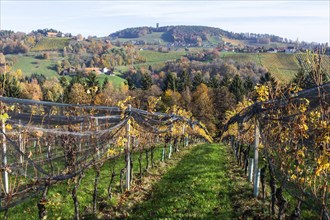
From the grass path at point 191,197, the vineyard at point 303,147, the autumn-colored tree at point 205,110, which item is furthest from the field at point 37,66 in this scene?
the vineyard at point 303,147

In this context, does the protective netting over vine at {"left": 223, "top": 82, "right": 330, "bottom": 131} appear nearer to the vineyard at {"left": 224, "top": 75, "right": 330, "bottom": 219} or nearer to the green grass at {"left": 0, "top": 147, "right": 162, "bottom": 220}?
the vineyard at {"left": 224, "top": 75, "right": 330, "bottom": 219}

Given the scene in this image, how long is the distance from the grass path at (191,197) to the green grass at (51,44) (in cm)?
16186

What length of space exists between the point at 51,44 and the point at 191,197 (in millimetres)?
179342

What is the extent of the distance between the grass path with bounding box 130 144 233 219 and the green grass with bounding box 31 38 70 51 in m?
162

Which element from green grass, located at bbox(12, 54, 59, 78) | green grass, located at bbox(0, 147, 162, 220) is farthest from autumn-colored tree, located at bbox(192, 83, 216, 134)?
green grass, located at bbox(12, 54, 59, 78)

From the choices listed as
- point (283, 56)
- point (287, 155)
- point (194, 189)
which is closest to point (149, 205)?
point (194, 189)

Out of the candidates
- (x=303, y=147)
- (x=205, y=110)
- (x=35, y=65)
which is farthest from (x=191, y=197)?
(x=35, y=65)

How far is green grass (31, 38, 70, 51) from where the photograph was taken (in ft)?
542

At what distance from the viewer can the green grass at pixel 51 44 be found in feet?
542

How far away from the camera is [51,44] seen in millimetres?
174500

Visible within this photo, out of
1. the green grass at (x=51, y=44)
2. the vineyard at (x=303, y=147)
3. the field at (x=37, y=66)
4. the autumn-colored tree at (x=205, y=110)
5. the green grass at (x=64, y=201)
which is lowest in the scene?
the autumn-colored tree at (x=205, y=110)

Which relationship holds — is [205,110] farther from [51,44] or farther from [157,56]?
[51,44]

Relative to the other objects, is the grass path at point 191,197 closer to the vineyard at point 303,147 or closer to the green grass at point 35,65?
the vineyard at point 303,147

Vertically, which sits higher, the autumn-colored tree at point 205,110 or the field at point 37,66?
the field at point 37,66
